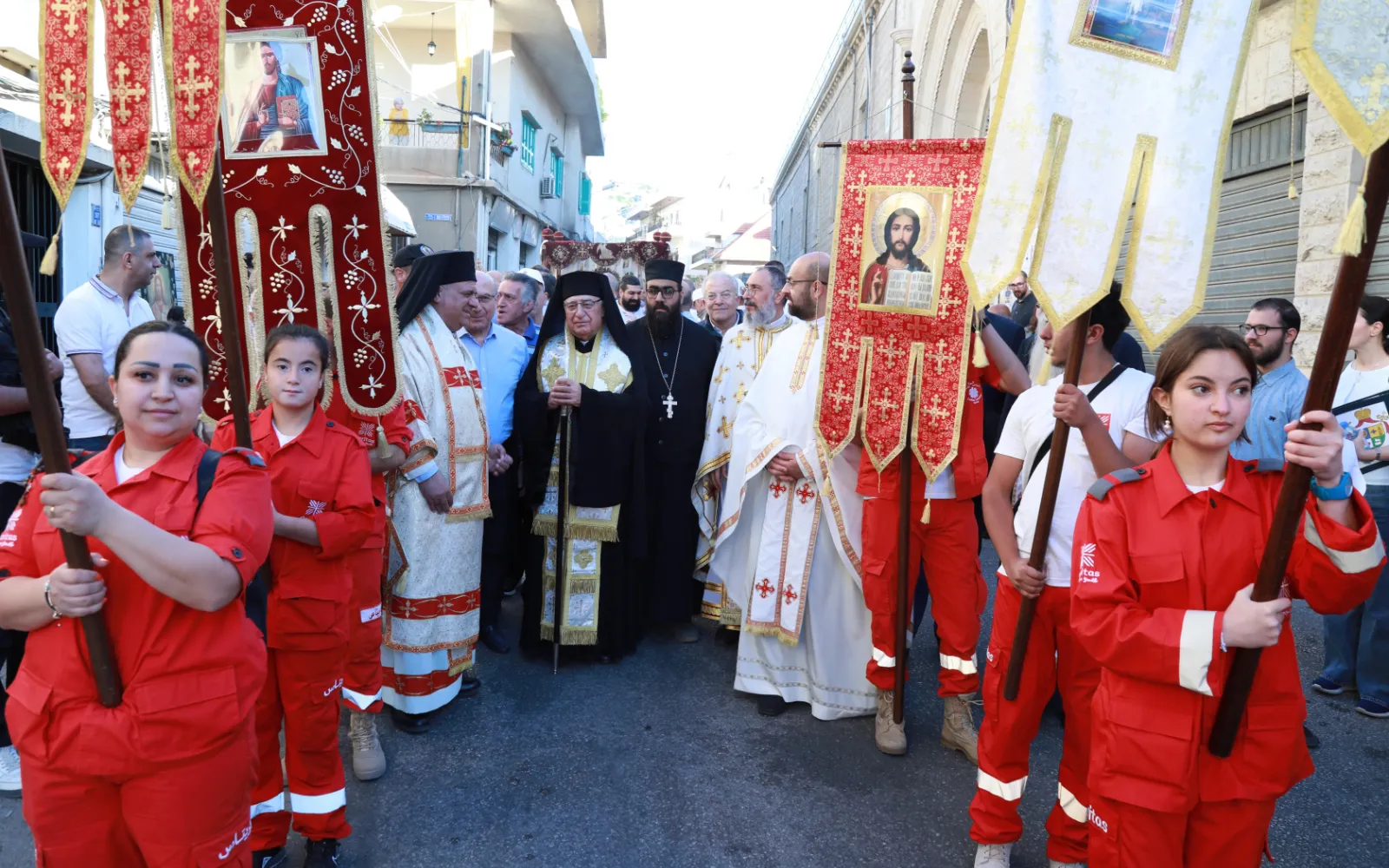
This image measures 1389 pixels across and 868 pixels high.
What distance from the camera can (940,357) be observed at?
3871 millimetres

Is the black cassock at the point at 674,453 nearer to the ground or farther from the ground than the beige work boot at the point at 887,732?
farther from the ground

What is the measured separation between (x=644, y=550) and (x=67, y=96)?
3369 millimetres

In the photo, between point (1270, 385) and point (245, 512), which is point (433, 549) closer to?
point (245, 512)

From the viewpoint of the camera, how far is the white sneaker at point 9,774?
3.48 meters

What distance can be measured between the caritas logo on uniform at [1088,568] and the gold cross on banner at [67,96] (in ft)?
8.84

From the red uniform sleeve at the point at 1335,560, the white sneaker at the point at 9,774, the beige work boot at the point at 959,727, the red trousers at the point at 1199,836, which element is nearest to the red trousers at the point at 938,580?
the beige work boot at the point at 959,727

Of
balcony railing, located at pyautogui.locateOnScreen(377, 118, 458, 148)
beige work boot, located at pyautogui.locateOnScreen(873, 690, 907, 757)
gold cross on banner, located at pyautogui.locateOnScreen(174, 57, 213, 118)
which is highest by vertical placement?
balcony railing, located at pyautogui.locateOnScreen(377, 118, 458, 148)

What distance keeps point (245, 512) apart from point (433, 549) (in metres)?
2.12

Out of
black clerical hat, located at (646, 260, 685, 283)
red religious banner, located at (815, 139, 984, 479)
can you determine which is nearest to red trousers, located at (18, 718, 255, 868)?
red religious banner, located at (815, 139, 984, 479)

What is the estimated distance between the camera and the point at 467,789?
361cm

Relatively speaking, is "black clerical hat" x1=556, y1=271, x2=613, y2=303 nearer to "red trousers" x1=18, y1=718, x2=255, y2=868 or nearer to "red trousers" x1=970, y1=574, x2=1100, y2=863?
"red trousers" x1=970, y1=574, x2=1100, y2=863

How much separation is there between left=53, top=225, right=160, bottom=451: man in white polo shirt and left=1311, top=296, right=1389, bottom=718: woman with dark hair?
5714 millimetres

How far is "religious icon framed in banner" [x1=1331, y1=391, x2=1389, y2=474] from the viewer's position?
4352 millimetres

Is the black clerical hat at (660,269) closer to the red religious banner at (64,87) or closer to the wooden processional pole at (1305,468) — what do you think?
the red religious banner at (64,87)
